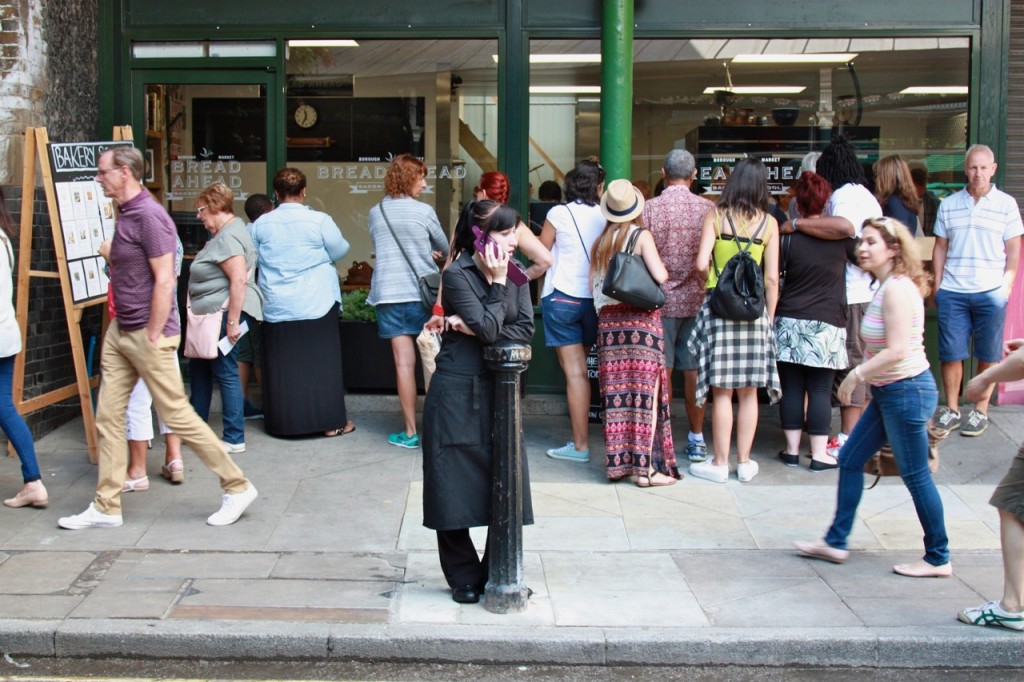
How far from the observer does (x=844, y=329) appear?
25.3ft

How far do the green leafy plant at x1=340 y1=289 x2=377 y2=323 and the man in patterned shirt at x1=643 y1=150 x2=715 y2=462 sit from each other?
235 cm

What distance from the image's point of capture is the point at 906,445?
5.58m

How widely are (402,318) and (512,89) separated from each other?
2071 millimetres

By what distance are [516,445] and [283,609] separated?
4.13 ft

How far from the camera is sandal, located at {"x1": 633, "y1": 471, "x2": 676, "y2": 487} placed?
7340 mm

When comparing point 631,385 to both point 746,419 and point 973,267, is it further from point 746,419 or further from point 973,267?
point 973,267

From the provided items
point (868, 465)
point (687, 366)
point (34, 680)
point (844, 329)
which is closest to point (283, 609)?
point (34, 680)

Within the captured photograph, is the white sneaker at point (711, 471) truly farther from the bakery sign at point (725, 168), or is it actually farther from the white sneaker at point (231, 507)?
the white sneaker at point (231, 507)

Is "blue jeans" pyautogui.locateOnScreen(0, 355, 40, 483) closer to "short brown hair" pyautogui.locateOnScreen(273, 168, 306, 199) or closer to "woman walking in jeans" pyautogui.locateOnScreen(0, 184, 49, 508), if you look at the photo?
"woman walking in jeans" pyautogui.locateOnScreen(0, 184, 49, 508)

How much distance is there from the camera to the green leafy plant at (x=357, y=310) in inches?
356

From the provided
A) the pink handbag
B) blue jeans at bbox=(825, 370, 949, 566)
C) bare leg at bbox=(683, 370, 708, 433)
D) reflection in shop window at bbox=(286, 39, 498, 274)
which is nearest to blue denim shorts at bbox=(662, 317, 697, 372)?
bare leg at bbox=(683, 370, 708, 433)

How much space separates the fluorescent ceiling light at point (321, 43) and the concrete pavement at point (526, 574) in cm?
322

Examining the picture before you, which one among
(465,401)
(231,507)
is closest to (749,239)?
(465,401)

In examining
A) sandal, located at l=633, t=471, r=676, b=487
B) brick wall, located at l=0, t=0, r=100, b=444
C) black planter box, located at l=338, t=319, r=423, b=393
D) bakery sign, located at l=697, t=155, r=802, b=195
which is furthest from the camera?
bakery sign, located at l=697, t=155, r=802, b=195
